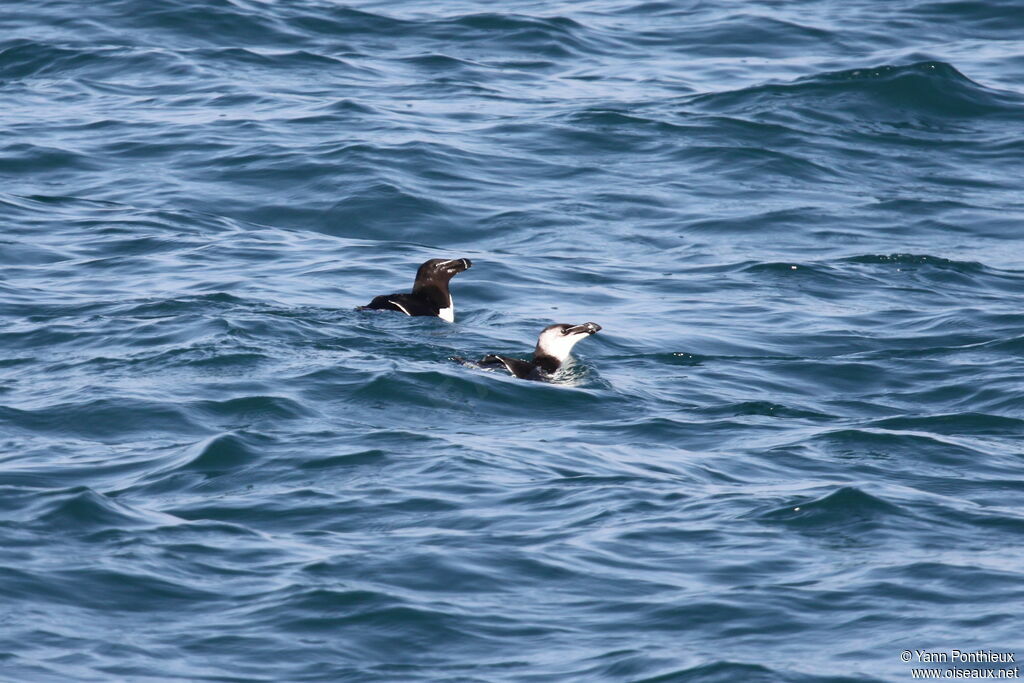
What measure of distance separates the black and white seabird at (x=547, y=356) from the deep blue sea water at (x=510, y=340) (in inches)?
10.7

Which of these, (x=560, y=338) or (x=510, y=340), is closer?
(x=560, y=338)

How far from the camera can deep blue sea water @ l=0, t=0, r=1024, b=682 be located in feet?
25.2

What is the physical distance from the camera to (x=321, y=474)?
9492 millimetres

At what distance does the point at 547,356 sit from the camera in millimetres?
12133

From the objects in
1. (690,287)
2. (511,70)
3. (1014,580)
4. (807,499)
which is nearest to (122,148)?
(511,70)

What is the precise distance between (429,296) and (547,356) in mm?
1834

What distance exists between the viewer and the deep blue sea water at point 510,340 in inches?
303

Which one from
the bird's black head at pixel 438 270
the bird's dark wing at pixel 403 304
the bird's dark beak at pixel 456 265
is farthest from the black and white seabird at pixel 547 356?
the bird's dark beak at pixel 456 265

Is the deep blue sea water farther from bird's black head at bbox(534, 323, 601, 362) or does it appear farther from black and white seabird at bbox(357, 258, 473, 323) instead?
bird's black head at bbox(534, 323, 601, 362)

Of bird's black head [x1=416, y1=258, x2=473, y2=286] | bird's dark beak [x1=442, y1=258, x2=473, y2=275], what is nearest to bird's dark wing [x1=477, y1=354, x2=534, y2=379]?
bird's black head [x1=416, y1=258, x2=473, y2=286]

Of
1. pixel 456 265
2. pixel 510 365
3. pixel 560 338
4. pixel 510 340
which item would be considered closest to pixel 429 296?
pixel 456 265

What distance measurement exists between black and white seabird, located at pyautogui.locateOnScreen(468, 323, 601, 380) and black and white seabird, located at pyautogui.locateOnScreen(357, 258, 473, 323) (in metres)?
1.27

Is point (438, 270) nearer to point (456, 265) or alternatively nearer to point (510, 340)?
point (456, 265)

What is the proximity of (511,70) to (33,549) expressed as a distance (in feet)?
49.5
